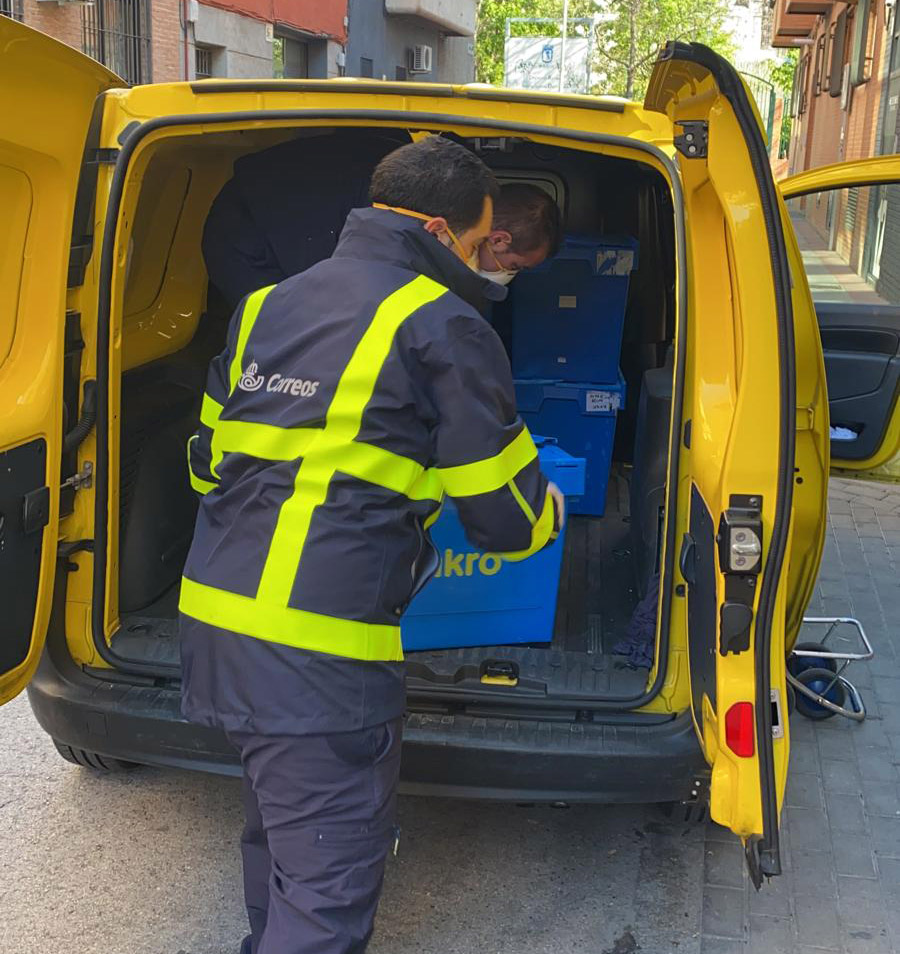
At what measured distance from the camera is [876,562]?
5504mm

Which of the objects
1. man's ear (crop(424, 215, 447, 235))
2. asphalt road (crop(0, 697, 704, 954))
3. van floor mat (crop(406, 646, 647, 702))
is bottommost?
asphalt road (crop(0, 697, 704, 954))

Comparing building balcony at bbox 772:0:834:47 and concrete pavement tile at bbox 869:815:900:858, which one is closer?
concrete pavement tile at bbox 869:815:900:858

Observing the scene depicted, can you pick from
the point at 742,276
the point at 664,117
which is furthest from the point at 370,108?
the point at 742,276

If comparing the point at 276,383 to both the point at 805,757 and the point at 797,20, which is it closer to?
the point at 805,757

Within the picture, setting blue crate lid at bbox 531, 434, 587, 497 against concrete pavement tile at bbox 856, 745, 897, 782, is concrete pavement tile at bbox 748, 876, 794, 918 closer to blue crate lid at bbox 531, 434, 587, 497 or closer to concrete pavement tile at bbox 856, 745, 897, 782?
concrete pavement tile at bbox 856, 745, 897, 782

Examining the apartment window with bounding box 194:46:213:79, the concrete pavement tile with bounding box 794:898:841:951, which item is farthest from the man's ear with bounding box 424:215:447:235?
the apartment window with bounding box 194:46:213:79

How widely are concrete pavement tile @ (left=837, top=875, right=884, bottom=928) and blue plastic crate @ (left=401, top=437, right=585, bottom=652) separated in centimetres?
106

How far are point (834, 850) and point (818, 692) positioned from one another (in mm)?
825

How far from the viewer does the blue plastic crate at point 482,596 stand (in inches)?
124

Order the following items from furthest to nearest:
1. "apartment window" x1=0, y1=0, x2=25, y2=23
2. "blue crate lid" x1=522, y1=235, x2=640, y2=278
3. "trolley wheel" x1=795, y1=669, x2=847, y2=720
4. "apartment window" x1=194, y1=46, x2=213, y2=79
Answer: "apartment window" x1=194, y1=46, x2=213, y2=79 → "apartment window" x1=0, y1=0, x2=25, y2=23 → "blue crate lid" x1=522, y1=235, x2=640, y2=278 → "trolley wheel" x1=795, y1=669, x2=847, y2=720

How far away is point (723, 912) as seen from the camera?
2926 mm

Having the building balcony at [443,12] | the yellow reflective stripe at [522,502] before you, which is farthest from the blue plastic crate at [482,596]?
the building balcony at [443,12]

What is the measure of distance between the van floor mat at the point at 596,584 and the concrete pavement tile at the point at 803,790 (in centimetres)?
76

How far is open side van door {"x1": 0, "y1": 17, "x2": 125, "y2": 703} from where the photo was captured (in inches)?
99.6
